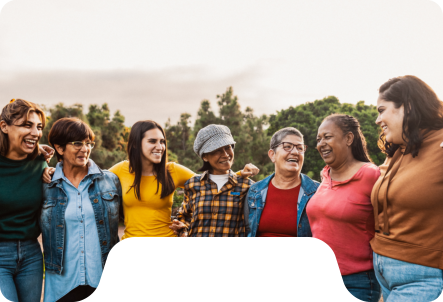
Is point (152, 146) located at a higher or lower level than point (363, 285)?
higher

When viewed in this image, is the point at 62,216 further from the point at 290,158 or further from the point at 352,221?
the point at 352,221

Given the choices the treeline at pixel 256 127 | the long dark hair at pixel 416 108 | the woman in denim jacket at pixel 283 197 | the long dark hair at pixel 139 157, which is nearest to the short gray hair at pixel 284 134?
the woman in denim jacket at pixel 283 197

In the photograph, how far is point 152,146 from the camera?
6.56 ft

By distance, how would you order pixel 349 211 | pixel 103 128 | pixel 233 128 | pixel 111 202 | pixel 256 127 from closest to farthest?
pixel 349 211 → pixel 111 202 → pixel 103 128 → pixel 233 128 → pixel 256 127

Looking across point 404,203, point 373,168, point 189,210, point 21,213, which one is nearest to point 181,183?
point 189,210

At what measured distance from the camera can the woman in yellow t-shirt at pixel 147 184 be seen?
1.99 meters

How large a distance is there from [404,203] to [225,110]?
407 cm

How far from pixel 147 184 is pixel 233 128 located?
3500 mm

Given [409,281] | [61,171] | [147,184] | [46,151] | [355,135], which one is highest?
[355,135]

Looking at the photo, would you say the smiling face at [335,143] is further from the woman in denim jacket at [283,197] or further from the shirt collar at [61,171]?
the shirt collar at [61,171]

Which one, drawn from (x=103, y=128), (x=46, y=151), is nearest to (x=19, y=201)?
(x=46, y=151)

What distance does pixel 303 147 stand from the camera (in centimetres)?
187

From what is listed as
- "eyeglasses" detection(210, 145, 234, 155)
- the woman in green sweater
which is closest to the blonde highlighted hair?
the woman in green sweater

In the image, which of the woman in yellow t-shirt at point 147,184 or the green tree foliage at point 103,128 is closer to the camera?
the woman in yellow t-shirt at point 147,184
